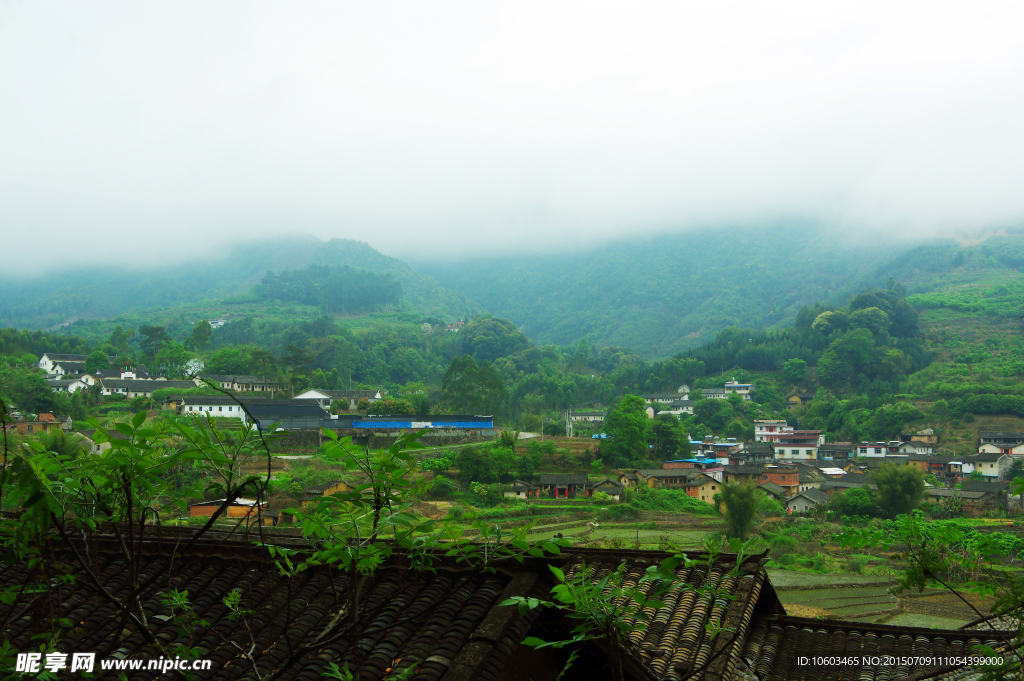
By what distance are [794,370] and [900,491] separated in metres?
31.8

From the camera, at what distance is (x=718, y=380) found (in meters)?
60.0

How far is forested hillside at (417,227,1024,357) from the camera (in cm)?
9875

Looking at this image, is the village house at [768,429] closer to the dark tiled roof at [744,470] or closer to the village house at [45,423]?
the dark tiled roof at [744,470]

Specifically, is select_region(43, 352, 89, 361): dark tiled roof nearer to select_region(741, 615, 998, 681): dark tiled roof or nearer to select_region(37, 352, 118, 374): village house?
select_region(37, 352, 118, 374): village house

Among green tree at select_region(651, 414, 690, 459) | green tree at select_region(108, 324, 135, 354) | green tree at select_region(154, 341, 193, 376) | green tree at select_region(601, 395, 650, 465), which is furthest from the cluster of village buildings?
green tree at select_region(108, 324, 135, 354)

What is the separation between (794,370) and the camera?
187 ft

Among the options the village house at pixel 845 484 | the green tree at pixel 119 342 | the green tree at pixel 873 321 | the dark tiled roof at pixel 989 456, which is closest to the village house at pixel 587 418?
the village house at pixel 845 484

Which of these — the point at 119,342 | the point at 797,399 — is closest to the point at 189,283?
the point at 119,342

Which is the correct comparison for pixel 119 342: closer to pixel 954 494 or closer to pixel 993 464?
pixel 954 494

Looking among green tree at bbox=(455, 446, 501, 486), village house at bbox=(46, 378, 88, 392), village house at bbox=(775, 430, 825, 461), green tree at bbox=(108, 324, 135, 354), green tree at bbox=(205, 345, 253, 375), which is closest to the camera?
green tree at bbox=(455, 446, 501, 486)

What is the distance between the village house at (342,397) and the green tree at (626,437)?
1683 cm

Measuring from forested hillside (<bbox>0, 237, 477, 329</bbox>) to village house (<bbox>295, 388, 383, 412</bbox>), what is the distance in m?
48.8

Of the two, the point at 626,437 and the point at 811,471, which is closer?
the point at 811,471

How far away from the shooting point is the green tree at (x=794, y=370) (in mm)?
56875
